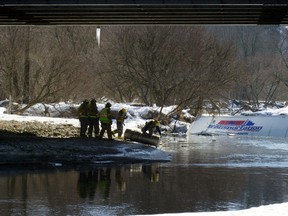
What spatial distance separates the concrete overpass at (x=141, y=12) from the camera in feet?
77.0

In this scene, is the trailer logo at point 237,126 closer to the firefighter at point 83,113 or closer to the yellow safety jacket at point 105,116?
the firefighter at point 83,113

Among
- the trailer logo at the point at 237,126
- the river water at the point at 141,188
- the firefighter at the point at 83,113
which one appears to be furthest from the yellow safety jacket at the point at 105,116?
the trailer logo at the point at 237,126

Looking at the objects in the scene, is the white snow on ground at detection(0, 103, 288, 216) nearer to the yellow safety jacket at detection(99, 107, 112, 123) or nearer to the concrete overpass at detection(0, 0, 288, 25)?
the yellow safety jacket at detection(99, 107, 112, 123)

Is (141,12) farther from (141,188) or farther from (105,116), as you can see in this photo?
(141,188)

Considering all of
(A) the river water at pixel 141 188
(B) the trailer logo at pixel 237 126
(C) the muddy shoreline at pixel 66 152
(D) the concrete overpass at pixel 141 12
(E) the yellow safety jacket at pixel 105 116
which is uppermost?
(D) the concrete overpass at pixel 141 12

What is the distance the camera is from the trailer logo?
52.8 metres

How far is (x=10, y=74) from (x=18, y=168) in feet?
91.1

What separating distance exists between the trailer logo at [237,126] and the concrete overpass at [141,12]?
947 inches


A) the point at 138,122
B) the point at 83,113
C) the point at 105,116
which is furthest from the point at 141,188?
the point at 138,122

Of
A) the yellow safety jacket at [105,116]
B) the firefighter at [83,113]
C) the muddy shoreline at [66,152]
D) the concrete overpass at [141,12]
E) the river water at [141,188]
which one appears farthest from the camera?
the firefighter at [83,113]

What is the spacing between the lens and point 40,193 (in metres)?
14.9

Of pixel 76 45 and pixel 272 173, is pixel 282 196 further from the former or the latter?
pixel 76 45

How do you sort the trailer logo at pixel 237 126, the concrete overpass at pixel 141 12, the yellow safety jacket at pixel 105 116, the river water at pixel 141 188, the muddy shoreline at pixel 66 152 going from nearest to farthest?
the river water at pixel 141 188 → the muddy shoreline at pixel 66 152 → the concrete overpass at pixel 141 12 → the yellow safety jacket at pixel 105 116 → the trailer logo at pixel 237 126

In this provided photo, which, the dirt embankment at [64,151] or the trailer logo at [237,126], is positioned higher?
the trailer logo at [237,126]
